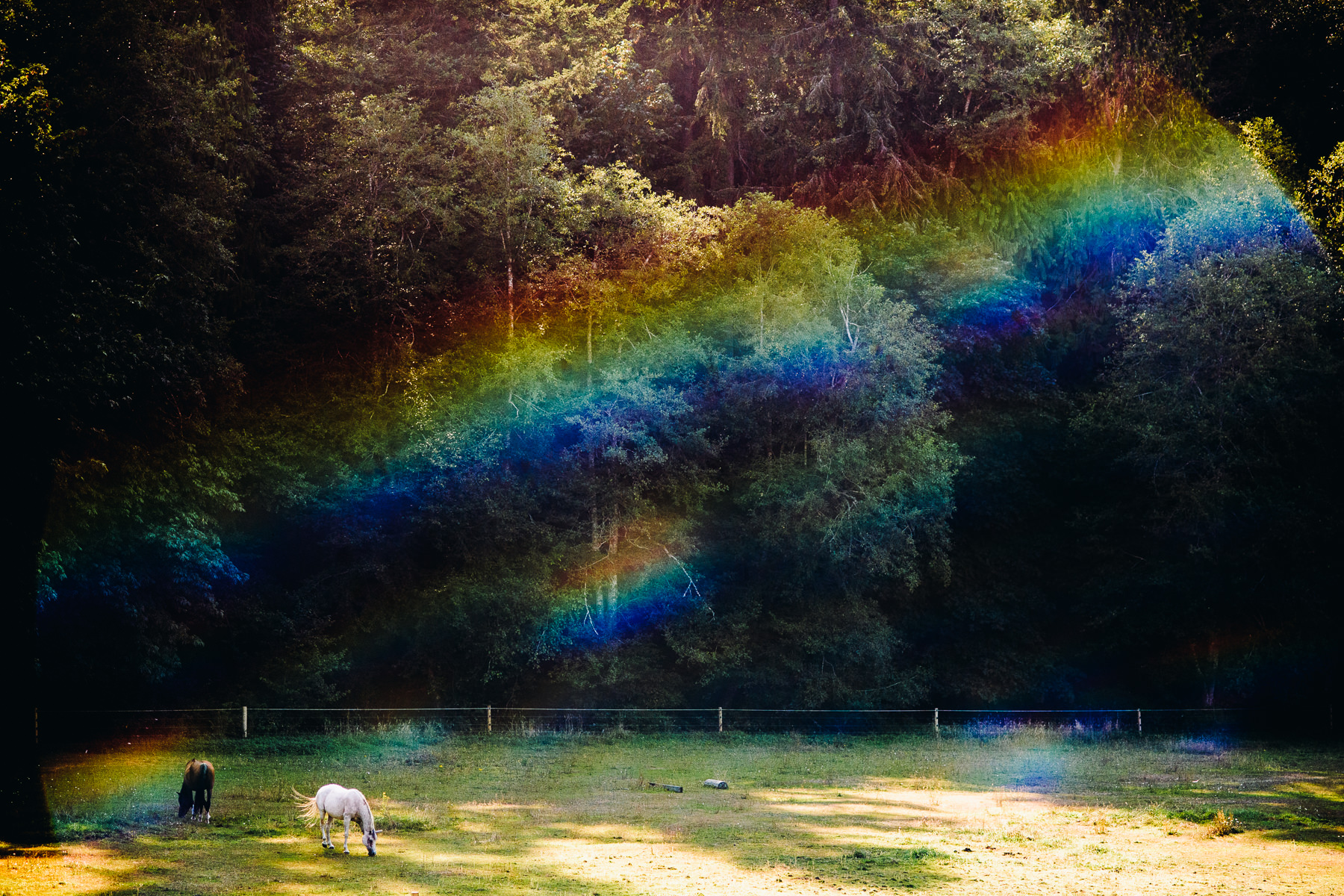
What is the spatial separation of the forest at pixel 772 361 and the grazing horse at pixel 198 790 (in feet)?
35.9

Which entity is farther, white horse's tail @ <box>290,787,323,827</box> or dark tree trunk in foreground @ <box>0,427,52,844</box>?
dark tree trunk in foreground @ <box>0,427,52,844</box>

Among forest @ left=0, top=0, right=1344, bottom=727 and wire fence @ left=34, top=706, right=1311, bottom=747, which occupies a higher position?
forest @ left=0, top=0, right=1344, bottom=727

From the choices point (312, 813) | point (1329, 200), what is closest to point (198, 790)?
point (312, 813)

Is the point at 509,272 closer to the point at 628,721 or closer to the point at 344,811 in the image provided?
the point at 628,721

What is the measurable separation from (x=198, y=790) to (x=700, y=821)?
6.44 metres

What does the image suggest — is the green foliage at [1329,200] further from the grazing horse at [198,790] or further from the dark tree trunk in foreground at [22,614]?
the dark tree trunk in foreground at [22,614]

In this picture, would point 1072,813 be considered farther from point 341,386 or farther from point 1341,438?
point 341,386

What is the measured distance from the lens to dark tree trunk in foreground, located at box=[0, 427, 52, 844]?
2195 cm

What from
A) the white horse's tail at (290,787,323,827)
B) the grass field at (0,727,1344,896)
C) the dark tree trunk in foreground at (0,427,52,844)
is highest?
the dark tree trunk in foreground at (0,427,52,844)

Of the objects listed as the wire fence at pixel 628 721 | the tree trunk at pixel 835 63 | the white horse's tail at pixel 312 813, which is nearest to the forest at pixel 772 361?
the tree trunk at pixel 835 63

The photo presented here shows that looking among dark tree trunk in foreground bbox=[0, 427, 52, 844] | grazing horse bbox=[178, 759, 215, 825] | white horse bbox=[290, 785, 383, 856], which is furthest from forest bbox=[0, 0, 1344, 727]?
white horse bbox=[290, 785, 383, 856]

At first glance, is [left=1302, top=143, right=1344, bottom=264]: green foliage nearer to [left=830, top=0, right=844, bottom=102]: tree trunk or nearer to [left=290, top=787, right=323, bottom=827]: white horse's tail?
[left=830, top=0, right=844, bottom=102]: tree trunk

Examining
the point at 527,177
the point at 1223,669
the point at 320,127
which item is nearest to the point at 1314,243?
the point at 1223,669

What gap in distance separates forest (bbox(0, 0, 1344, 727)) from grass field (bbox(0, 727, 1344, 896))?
554cm
